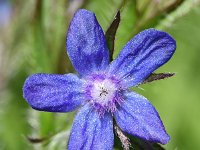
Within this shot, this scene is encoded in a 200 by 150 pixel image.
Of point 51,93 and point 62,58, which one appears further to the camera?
point 62,58

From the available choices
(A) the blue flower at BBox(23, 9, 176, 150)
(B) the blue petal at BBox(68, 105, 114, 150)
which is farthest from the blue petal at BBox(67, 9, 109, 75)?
(B) the blue petal at BBox(68, 105, 114, 150)

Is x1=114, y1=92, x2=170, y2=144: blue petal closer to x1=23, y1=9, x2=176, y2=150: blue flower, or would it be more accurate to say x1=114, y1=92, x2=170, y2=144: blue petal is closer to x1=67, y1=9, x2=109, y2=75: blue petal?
x1=23, y1=9, x2=176, y2=150: blue flower

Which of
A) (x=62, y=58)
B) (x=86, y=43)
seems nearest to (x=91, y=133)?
(x=86, y=43)

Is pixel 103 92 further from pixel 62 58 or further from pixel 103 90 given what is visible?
pixel 62 58

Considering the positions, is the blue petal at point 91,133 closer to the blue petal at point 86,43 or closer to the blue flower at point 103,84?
the blue flower at point 103,84

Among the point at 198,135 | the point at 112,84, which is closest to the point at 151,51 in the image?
the point at 112,84

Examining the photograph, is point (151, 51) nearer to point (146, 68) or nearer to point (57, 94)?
point (146, 68)

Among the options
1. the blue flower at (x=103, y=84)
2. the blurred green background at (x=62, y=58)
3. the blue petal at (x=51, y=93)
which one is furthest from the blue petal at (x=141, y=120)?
the blurred green background at (x=62, y=58)
